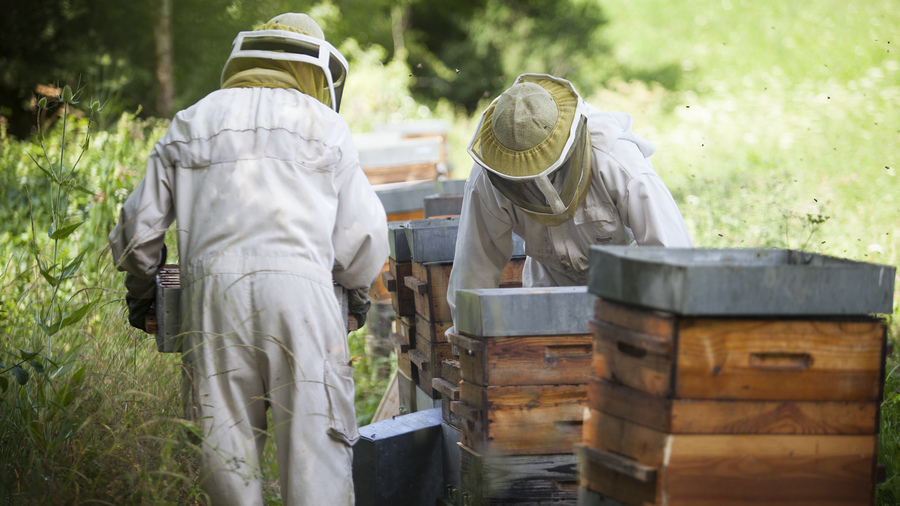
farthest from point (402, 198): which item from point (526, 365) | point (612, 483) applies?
point (612, 483)

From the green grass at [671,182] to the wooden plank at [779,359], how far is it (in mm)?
1274

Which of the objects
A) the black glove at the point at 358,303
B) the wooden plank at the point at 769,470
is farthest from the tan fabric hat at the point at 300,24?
the wooden plank at the point at 769,470

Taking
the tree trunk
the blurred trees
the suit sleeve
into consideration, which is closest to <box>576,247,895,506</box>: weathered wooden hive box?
the suit sleeve

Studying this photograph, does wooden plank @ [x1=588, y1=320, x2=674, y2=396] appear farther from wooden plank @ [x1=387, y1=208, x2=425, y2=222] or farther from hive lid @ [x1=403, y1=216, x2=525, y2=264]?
wooden plank @ [x1=387, y1=208, x2=425, y2=222]

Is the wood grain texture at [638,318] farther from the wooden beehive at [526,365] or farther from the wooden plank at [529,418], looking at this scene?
the wooden plank at [529,418]

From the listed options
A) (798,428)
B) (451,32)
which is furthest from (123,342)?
(451,32)

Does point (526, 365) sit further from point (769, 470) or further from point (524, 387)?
point (769, 470)

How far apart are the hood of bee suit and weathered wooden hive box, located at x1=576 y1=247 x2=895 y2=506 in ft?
4.67

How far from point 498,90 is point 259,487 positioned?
17846 mm

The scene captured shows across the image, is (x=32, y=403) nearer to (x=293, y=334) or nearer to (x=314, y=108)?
(x=293, y=334)

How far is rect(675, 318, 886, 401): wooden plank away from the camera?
1653 millimetres

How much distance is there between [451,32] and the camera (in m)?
22.5

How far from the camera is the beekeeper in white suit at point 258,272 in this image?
7.74ft

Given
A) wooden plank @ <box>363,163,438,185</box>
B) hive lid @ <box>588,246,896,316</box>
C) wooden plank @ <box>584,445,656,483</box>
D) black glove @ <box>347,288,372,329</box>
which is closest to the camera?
hive lid @ <box>588,246,896,316</box>
